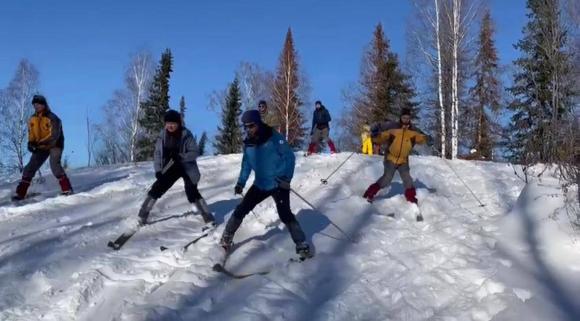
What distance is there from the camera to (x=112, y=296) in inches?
212

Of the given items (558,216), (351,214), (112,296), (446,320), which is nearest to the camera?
(446,320)

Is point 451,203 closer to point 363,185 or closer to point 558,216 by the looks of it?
point 363,185

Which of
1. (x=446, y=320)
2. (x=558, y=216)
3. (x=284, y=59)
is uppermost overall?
(x=284, y=59)

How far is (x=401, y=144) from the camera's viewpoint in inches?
379

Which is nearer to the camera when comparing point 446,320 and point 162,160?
point 446,320

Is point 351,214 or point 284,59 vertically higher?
point 284,59

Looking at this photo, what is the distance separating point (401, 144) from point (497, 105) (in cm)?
2778

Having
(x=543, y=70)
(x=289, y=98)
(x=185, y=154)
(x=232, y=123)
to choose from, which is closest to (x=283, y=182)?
(x=185, y=154)

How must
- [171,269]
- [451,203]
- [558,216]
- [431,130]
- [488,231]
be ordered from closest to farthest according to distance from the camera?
[171,269]
[558,216]
[488,231]
[451,203]
[431,130]

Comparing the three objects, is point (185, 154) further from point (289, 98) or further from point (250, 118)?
point (289, 98)

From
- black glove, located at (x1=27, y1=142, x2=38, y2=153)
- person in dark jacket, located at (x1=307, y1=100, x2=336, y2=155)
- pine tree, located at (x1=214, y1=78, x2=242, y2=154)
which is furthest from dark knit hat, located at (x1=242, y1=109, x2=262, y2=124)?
pine tree, located at (x1=214, y1=78, x2=242, y2=154)

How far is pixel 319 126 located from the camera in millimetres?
16672

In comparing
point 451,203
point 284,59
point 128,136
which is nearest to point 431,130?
point 284,59

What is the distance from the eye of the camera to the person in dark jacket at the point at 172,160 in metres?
7.84
